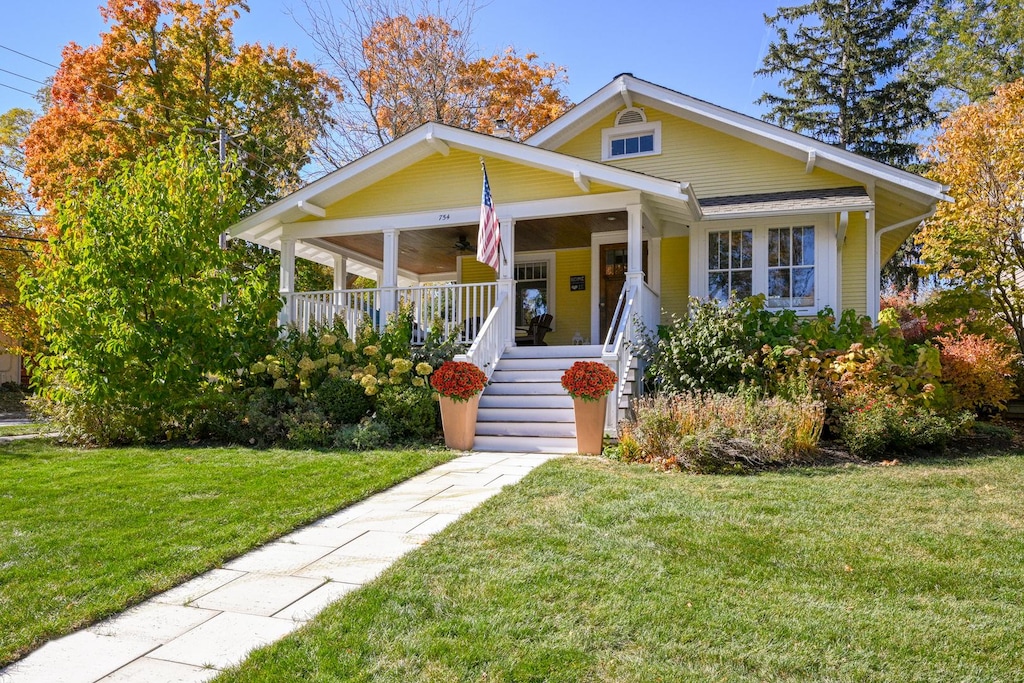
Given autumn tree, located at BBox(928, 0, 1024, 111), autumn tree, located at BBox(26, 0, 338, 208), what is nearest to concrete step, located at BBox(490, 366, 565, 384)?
autumn tree, located at BBox(26, 0, 338, 208)

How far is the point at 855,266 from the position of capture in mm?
11391

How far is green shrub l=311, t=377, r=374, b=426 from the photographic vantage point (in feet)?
27.8

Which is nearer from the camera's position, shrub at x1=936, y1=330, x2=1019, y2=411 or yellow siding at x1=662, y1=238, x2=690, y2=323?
shrub at x1=936, y1=330, x2=1019, y2=411

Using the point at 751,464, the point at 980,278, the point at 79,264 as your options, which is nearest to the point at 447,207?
the point at 79,264

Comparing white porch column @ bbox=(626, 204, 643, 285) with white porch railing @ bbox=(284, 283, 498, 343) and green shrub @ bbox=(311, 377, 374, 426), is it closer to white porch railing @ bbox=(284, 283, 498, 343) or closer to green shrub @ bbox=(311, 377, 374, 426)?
white porch railing @ bbox=(284, 283, 498, 343)

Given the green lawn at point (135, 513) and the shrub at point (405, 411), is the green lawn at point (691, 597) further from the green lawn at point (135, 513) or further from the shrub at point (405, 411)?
the shrub at point (405, 411)

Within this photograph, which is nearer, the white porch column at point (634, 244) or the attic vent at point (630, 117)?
the white porch column at point (634, 244)

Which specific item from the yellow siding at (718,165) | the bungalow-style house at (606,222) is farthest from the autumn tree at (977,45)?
the yellow siding at (718,165)

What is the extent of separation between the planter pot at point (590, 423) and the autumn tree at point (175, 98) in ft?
43.5

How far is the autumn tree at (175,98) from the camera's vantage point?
17391 millimetres

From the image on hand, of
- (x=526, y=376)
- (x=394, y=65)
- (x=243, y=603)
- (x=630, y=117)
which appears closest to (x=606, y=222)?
(x=630, y=117)

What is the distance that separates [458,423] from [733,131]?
299 inches

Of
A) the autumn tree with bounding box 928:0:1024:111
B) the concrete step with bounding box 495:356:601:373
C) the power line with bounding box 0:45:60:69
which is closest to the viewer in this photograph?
the concrete step with bounding box 495:356:601:373

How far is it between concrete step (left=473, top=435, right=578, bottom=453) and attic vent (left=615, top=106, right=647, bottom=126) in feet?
23.5
